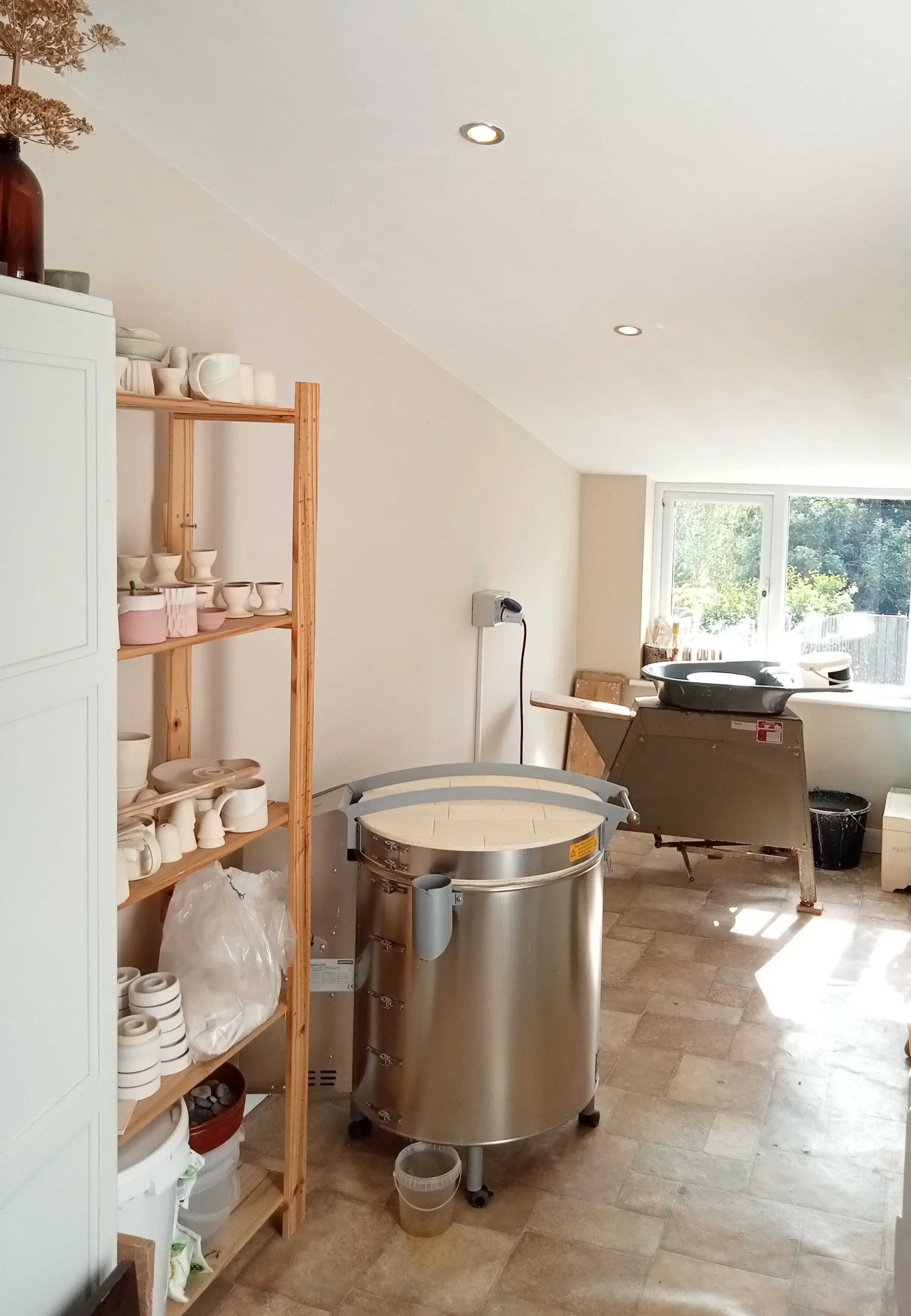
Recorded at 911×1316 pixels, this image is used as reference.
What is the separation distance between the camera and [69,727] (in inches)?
57.7

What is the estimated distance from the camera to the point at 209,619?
2.11 metres

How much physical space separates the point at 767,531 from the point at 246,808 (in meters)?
3.85

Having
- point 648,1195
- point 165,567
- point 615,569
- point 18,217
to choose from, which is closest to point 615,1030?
point 648,1195

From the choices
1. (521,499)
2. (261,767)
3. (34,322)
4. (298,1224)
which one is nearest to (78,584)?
(34,322)

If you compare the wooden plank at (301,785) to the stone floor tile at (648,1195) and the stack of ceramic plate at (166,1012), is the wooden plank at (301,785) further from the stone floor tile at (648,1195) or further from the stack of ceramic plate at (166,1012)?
the stone floor tile at (648,1195)

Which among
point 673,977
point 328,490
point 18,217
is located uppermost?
point 18,217

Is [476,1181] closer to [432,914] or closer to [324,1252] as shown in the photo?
[324,1252]

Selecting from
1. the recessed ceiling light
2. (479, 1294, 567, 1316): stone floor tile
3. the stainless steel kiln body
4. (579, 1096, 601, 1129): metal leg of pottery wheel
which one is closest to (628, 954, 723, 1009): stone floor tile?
(579, 1096, 601, 1129): metal leg of pottery wheel

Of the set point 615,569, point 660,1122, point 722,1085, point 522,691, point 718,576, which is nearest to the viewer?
point 660,1122

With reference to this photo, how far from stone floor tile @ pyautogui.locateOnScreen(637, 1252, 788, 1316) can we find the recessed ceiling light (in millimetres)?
2244

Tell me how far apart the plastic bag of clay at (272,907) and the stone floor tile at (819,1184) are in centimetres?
123

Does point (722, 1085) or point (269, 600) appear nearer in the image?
point (269, 600)

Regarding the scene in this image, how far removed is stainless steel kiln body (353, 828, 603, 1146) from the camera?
248 centimetres

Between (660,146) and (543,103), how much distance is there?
0.25 meters
